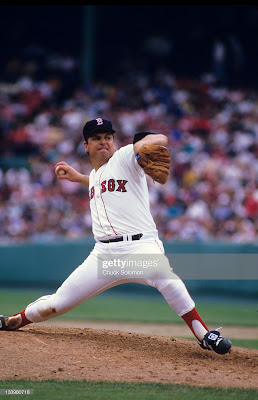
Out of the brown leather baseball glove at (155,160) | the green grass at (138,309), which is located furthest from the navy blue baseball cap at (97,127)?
the green grass at (138,309)

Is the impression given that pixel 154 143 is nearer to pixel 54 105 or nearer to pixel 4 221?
pixel 4 221

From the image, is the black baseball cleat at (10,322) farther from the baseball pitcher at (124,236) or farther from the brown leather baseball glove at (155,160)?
the brown leather baseball glove at (155,160)

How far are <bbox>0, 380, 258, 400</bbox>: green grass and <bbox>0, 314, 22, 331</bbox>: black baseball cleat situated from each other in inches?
45.1

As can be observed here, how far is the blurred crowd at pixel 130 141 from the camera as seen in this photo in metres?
11.2

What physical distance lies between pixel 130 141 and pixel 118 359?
32.3 ft

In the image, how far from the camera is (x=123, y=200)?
4.41 metres

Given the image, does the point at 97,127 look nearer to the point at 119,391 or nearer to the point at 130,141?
the point at 119,391

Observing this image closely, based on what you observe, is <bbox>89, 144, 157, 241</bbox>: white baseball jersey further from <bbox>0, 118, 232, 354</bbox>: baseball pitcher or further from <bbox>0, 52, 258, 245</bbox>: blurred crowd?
<bbox>0, 52, 258, 245</bbox>: blurred crowd

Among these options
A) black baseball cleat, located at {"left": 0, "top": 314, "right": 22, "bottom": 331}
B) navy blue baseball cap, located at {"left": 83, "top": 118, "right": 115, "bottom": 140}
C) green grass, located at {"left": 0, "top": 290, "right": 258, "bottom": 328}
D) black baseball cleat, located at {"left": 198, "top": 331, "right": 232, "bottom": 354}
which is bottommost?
green grass, located at {"left": 0, "top": 290, "right": 258, "bottom": 328}

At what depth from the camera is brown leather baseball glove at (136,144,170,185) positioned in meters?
4.07

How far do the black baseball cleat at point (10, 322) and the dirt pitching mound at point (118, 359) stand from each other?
0.24 ft

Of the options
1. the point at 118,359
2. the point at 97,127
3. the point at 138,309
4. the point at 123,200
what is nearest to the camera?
the point at 118,359

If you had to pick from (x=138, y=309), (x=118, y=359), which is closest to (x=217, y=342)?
(x=118, y=359)

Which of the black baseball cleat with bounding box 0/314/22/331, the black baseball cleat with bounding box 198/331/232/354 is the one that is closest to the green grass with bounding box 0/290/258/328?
the black baseball cleat with bounding box 0/314/22/331
